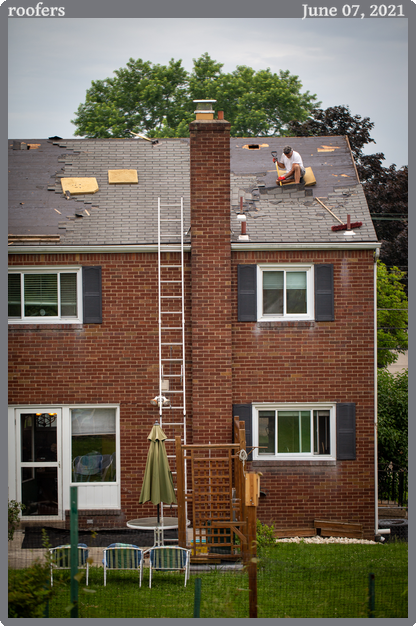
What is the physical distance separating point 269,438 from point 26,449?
520cm

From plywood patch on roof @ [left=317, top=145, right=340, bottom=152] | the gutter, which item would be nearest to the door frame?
the gutter

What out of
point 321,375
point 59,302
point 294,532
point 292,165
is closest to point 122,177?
point 59,302

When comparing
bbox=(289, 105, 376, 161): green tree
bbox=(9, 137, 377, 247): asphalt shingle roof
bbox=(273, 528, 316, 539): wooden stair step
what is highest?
bbox=(289, 105, 376, 161): green tree

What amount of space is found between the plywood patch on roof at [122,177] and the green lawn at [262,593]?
8.89m

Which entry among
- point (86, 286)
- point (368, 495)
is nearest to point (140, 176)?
point (86, 286)

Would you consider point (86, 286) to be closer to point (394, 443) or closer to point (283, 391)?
point (283, 391)

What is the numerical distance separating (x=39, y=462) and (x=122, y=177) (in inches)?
276

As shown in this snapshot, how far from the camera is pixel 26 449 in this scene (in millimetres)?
13930

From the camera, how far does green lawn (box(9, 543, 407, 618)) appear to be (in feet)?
29.6

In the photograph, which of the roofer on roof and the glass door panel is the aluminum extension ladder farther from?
the roofer on roof

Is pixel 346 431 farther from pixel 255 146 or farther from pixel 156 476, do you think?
pixel 255 146

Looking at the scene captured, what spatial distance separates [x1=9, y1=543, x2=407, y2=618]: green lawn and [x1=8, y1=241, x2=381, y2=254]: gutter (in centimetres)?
627

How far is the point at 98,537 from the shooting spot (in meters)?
13.4

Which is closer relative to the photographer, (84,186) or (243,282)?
(243,282)
